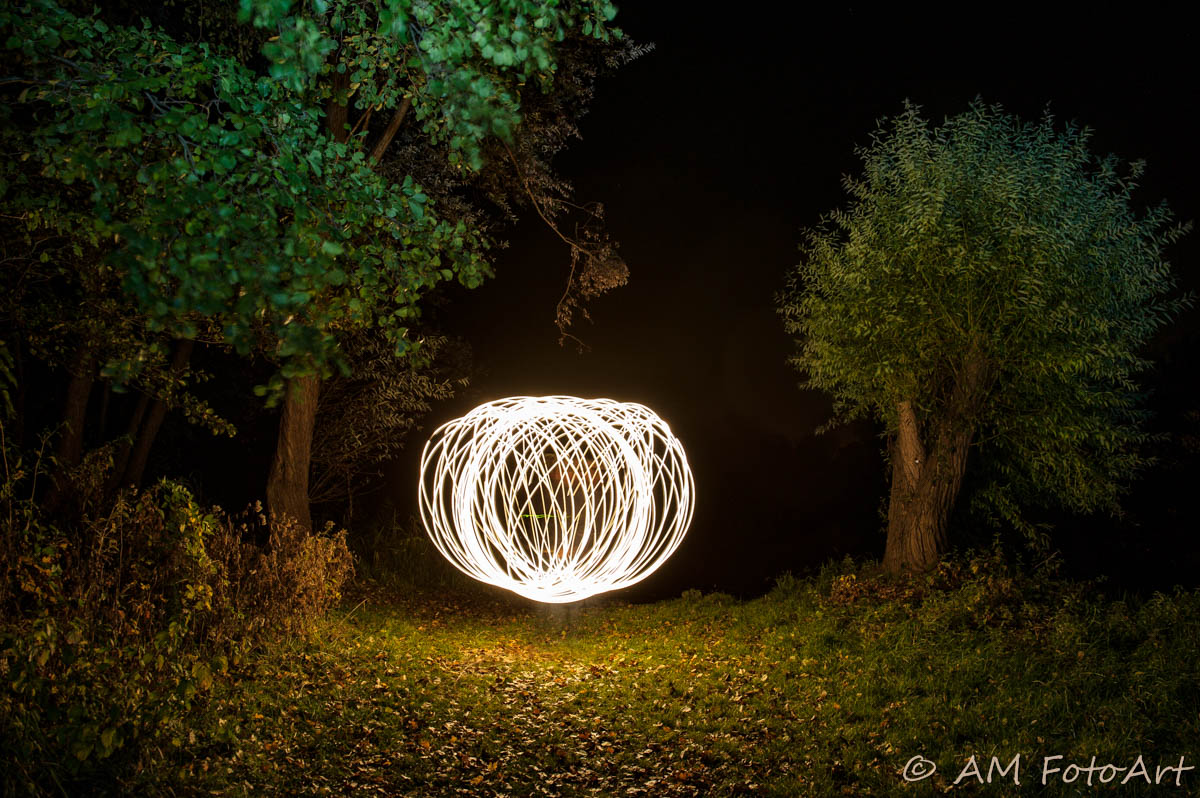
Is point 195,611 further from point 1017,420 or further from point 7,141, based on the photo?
point 1017,420

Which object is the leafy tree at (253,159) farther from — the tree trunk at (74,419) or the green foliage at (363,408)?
the green foliage at (363,408)

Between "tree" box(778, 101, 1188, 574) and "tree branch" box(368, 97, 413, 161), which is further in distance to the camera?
"tree" box(778, 101, 1188, 574)

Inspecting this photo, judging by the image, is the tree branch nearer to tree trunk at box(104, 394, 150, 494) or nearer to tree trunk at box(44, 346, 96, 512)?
tree trunk at box(44, 346, 96, 512)

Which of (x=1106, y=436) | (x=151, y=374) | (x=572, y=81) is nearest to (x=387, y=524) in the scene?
(x=151, y=374)

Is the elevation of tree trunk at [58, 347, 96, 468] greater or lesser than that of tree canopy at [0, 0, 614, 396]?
lesser

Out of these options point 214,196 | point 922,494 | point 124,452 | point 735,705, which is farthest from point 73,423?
point 922,494

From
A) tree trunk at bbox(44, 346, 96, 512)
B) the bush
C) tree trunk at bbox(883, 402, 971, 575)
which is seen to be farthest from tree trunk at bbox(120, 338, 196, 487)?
tree trunk at bbox(883, 402, 971, 575)

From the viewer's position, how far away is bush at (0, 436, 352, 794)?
3982 millimetres

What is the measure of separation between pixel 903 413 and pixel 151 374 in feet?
27.4

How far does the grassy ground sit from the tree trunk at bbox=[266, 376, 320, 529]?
145 cm

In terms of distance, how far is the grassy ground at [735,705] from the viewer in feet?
15.9

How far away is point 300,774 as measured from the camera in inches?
184

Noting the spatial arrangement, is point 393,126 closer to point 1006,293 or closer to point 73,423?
point 73,423

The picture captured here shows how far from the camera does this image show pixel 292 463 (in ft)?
29.6
